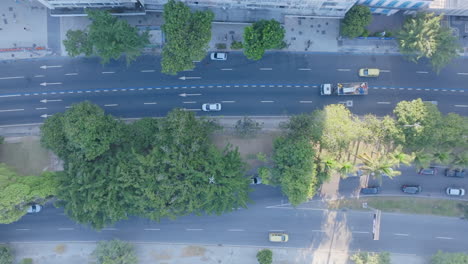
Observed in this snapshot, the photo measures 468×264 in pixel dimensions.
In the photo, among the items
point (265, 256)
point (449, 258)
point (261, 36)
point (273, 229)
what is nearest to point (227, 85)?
point (261, 36)

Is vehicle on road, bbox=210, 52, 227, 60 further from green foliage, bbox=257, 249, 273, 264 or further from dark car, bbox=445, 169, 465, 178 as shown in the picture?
dark car, bbox=445, 169, 465, 178

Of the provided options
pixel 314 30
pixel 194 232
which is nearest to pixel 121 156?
pixel 194 232

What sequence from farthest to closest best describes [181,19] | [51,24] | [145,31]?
[51,24] → [145,31] → [181,19]

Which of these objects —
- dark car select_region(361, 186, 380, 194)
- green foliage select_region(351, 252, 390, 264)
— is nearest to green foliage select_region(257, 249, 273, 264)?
green foliage select_region(351, 252, 390, 264)

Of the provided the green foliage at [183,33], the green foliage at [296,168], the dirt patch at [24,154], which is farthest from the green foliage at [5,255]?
the green foliage at [296,168]

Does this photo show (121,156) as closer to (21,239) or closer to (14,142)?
(14,142)

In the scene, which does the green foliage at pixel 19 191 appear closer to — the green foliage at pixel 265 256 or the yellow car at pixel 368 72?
the green foliage at pixel 265 256

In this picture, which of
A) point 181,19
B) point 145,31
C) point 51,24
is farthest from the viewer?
point 51,24
